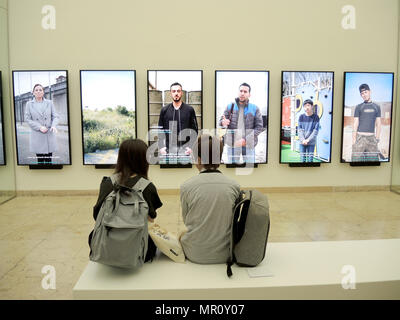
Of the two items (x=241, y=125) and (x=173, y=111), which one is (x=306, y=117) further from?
(x=173, y=111)

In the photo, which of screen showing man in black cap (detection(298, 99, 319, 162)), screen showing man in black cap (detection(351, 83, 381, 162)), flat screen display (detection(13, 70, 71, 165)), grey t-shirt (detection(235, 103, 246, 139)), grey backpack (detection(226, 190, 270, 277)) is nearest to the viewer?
grey backpack (detection(226, 190, 270, 277))

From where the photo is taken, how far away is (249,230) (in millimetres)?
2516

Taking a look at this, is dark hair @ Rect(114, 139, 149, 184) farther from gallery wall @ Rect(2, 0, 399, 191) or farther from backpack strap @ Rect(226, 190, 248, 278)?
gallery wall @ Rect(2, 0, 399, 191)

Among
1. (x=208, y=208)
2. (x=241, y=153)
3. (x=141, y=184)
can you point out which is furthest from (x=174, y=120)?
(x=208, y=208)

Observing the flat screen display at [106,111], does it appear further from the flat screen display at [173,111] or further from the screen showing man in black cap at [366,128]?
the screen showing man in black cap at [366,128]

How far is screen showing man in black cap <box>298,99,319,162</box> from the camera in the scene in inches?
295

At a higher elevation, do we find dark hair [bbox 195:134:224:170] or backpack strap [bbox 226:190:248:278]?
dark hair [bbox 195:134:224:170]

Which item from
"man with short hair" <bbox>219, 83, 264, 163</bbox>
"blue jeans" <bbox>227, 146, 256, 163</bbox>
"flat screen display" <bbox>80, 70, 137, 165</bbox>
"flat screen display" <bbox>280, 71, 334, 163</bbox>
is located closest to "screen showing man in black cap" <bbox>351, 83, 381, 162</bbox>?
"flat screen display" <bbox>280, 71, 334, 163</bbox>

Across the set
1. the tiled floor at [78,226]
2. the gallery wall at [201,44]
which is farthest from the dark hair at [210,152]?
the gallery wall at [201,44]

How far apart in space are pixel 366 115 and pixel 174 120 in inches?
175

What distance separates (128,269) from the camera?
2617mm

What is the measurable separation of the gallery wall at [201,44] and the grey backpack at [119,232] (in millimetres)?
5123
